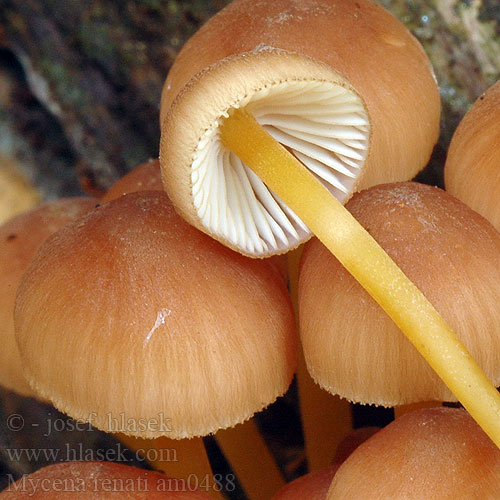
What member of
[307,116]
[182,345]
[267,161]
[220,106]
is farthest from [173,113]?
[182,345]

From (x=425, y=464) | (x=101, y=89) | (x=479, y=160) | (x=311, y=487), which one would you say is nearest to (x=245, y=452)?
(x=311, y=487)

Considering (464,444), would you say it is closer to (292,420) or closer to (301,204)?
(301,204)

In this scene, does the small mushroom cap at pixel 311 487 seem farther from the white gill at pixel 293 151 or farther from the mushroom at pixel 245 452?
the white gill at pixel 293 151

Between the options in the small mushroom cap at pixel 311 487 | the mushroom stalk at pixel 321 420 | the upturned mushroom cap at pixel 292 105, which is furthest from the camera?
the mushroom stalk at pixel 321 420

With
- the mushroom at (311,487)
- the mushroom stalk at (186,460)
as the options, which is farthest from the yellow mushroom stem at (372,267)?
the mushroom stalk at (186,460)

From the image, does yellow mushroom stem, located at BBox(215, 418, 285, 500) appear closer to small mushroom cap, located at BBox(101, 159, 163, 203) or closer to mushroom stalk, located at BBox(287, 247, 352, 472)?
mushroom stalk, located at BBox(287, 247, 352, 472)
